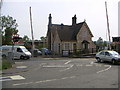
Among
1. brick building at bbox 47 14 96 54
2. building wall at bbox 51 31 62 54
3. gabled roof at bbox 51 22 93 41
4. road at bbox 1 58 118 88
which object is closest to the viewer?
road at bbox 1 58 118 88

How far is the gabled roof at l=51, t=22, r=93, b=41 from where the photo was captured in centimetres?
4541

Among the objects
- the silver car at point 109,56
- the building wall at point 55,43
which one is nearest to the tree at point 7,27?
the building wall at point 55,43

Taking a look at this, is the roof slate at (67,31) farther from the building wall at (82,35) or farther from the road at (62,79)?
the road at (62,79)

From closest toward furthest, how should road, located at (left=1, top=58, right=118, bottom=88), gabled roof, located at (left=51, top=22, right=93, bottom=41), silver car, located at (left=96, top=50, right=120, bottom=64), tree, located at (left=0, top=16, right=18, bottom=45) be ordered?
road, located at (left=1, top=58, right=118, bottom=88) < silver car, located at (left=96, top=50, right=120, bottom=64) < gabled roof, located at (left=51, top=22, right=93, bottom=41) < tree, located at (left=0, top=16, right=18, bottom=45)

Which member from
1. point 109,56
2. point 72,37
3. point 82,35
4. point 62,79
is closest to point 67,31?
point 72,37

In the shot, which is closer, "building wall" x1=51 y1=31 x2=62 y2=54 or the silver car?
the silver car

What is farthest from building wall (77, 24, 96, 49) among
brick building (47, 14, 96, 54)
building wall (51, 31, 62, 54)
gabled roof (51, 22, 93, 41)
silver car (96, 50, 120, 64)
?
silver car (96, 50, 120, 64)

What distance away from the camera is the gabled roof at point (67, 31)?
45.4 meters

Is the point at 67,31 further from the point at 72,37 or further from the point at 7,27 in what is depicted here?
the point at 7,27

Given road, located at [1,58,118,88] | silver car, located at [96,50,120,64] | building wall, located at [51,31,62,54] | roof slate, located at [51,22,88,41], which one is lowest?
road, located at [1,58,118,88]

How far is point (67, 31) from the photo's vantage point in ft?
157

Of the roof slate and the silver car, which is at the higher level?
the roof slate

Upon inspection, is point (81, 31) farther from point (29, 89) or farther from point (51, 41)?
point (29, 89)

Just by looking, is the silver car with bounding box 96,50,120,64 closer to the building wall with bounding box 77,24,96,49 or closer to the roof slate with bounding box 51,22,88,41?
the building wall with bounding box 77,24,96,49
